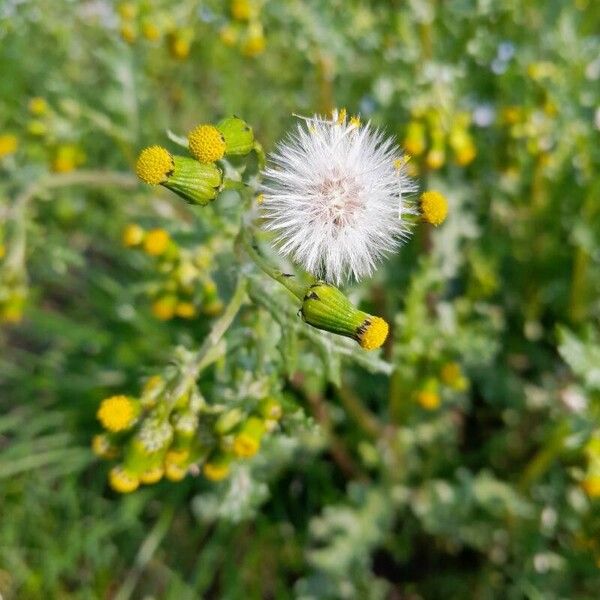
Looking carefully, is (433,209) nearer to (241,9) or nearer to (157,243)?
(157,243)

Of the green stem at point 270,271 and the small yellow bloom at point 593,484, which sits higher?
the small yellow bloom at point 593,484

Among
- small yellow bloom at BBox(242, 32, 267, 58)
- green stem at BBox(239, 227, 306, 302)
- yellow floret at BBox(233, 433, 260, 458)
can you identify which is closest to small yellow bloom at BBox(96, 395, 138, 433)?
yellow floret at BBox(233, 433, 260, 458)

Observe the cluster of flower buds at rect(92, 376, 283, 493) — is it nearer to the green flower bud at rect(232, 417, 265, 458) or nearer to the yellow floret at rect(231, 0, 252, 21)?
the green flower bud at rect(232, 417, 265, 458)

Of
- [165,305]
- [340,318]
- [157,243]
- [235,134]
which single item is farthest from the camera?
[165,305]

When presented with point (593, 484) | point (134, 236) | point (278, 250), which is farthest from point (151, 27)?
point (593, 484)

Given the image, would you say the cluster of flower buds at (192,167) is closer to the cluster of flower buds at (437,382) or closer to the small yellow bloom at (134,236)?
the small yellow bloom at (134,236)

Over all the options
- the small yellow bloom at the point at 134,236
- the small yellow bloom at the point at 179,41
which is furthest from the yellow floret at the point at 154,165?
the small yellow bloom at the point at 179,41

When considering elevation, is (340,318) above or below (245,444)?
above
